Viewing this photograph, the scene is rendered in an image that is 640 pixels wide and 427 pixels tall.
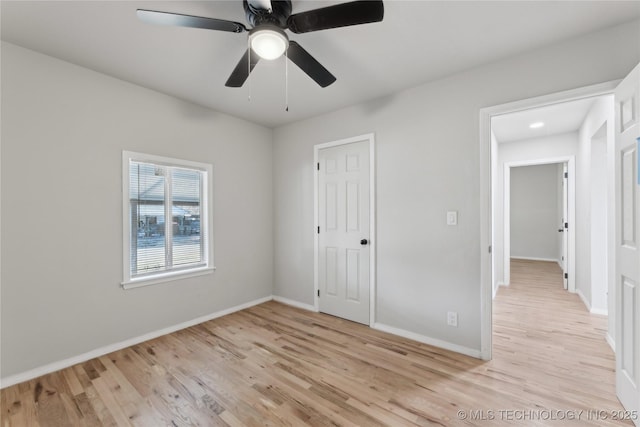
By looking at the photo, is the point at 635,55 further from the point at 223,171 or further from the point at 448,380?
the point at 223,171

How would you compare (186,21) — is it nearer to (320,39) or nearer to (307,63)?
(307,63)

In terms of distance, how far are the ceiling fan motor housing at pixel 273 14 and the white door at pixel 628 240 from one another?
2.12 m

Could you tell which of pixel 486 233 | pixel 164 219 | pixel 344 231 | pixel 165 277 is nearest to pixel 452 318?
pixel 486 233

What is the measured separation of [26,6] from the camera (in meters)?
1.77

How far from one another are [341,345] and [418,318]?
850 mm

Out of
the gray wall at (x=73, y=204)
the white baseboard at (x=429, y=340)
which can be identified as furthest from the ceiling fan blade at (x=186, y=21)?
the white baseboard at (x=429, y=340)

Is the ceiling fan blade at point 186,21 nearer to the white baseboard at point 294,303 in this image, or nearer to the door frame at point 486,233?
the door frame at point 486,233

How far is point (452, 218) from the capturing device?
2.64 metres

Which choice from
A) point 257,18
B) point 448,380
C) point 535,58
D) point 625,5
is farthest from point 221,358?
point 625,5

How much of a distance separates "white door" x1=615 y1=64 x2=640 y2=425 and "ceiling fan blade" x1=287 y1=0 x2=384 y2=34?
1.62 m

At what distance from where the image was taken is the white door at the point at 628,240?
1.66 metres

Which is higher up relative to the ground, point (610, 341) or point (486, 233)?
Result: point (486, 233)

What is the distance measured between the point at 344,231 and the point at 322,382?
175 centimetres

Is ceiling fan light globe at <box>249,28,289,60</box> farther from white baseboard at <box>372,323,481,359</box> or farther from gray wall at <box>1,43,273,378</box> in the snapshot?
white baseboard at <box>372,323,481,359</box>
